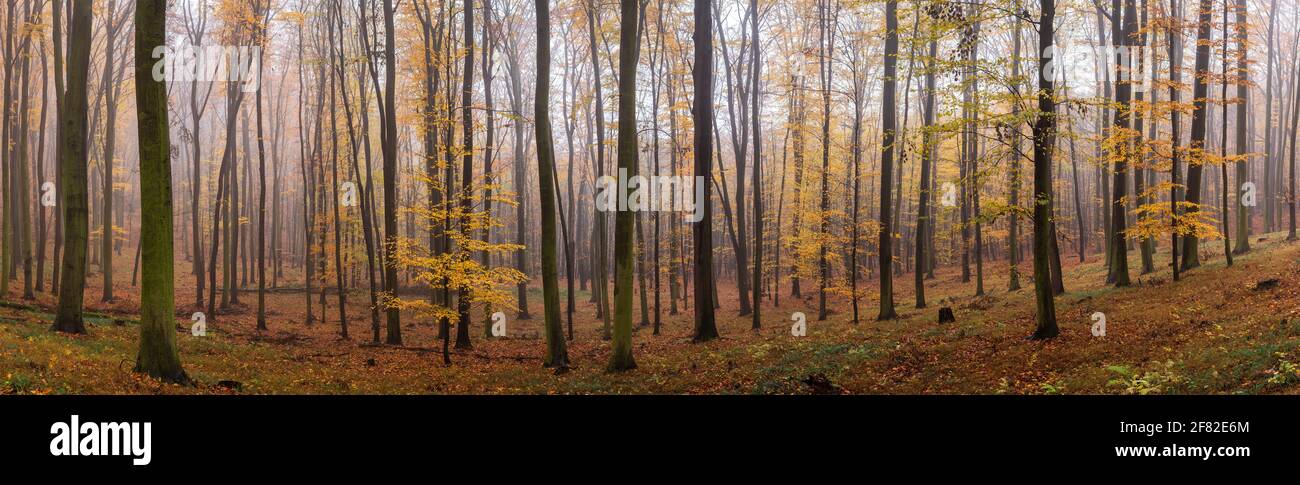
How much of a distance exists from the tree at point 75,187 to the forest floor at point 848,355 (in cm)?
75

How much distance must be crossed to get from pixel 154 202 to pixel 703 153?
472 inches

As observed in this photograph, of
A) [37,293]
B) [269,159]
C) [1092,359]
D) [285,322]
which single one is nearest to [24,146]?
[37,293]

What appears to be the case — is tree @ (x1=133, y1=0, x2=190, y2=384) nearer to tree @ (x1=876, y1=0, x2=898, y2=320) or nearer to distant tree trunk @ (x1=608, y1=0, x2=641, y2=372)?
distant tree trunk @ (x1=608, y1=0, x2=641, y2=372)

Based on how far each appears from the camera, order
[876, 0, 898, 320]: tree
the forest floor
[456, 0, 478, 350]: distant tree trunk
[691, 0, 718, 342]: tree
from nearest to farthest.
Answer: the forest floor, [456, 0, 478, 350]: distant tree trunk, [691, 0, 718, 342]: tree, [876, 0, 898, 320]: tree

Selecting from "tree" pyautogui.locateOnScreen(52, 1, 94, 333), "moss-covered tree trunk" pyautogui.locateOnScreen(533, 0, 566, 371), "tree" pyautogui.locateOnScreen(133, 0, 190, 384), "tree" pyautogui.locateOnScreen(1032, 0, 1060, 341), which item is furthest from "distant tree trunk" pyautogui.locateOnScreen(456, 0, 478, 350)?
"tree" pyautogui.locateOnScreen(1032, 0, 1060, 341)

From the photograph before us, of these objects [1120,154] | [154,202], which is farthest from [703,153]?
[154,202]

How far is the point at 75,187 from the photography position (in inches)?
512

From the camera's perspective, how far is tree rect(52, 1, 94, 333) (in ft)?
43.0

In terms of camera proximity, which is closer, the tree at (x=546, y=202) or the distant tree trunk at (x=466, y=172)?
the tree at (x=546, y=202)

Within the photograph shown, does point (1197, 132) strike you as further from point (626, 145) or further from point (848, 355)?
point (626, 145)

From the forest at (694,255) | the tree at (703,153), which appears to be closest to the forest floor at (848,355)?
the forest at (694,255)

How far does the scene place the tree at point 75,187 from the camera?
43.0 feet

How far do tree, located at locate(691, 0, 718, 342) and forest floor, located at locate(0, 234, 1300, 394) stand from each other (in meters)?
1.10

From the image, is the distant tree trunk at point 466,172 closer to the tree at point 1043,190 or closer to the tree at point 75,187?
the tree at point 75,187
